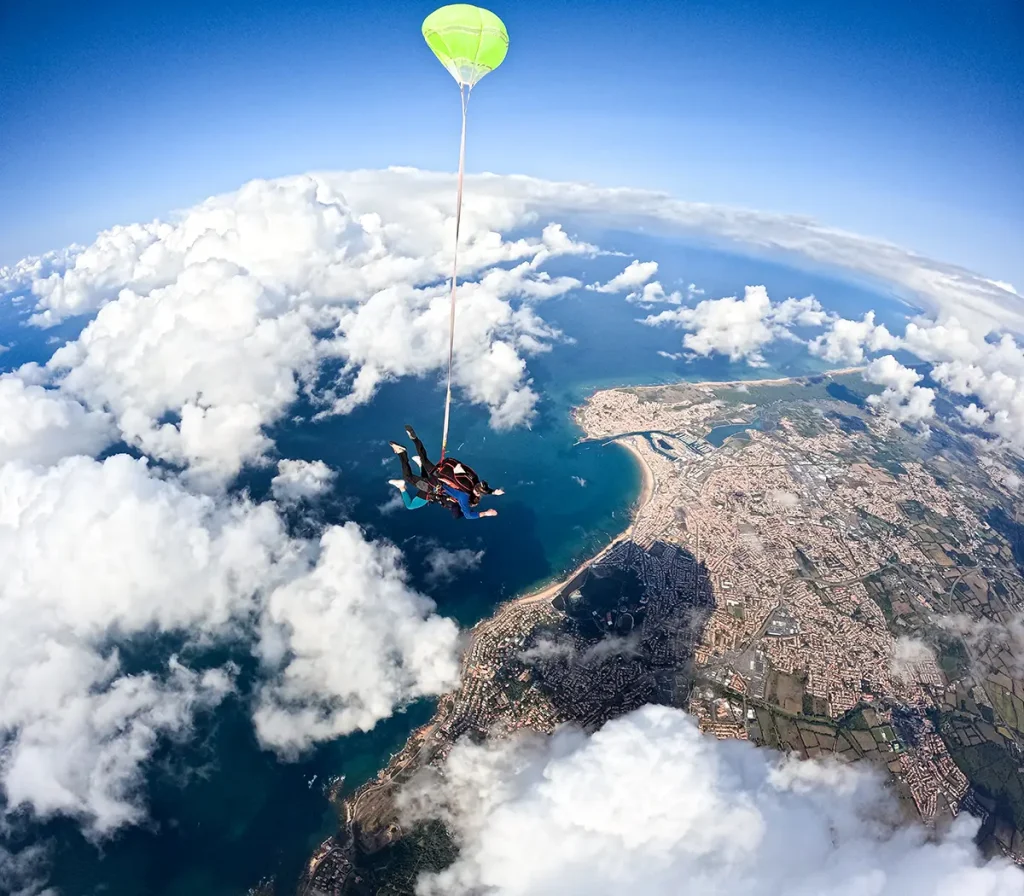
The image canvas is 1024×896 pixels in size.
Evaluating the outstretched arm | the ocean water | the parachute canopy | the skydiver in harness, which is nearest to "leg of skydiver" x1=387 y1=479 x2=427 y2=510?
the skydiver in harness

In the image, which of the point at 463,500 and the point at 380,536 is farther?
the point at 380,536

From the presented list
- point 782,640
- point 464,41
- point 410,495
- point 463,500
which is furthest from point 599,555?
point 464,41

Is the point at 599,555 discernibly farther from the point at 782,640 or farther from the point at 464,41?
the point at 464,41

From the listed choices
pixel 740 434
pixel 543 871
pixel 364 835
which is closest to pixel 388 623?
pixel 364 835

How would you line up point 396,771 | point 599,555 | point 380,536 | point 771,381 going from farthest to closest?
point 771,381, point 380,536, point 599,555, point 396,771

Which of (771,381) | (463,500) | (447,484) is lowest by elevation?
(771,381)

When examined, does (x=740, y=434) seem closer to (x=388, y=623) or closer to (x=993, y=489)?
(x=993, y=489)

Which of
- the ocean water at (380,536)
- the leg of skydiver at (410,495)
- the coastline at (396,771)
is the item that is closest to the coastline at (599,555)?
the coastline at (396,771)
